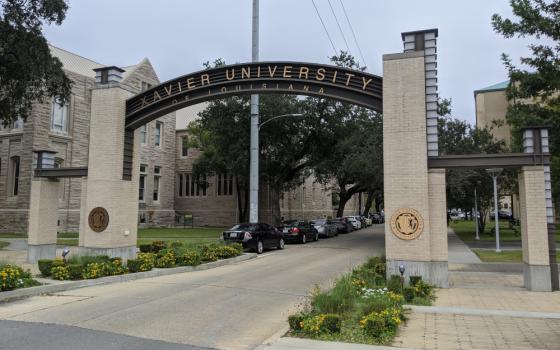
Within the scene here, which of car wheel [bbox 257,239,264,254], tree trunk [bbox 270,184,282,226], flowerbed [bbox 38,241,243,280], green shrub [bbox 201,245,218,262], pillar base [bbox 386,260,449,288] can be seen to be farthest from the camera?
tree trunk [bbox 270,184,282,226]

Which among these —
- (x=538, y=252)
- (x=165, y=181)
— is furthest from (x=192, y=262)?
(x=165, y=181)

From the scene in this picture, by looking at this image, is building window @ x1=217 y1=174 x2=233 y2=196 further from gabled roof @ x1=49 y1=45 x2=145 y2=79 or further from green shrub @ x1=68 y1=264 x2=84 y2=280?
green shrub @ x1=68 y1=264 x2=84 y2=280

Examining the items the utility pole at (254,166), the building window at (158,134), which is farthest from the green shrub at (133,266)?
the building window at (158,134)

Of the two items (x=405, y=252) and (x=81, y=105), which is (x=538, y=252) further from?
(x=81, y=105)

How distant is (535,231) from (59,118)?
115 ft

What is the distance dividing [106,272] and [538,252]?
1104cm

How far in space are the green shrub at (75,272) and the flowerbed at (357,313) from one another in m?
6.75

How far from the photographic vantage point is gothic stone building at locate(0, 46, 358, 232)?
35156mm

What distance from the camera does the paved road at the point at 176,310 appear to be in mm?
6957

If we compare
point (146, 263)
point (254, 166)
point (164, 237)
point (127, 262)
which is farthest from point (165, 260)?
point (164, 237)

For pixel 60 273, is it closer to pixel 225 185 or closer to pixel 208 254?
pixel 208 254

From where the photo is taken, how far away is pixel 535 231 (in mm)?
11570

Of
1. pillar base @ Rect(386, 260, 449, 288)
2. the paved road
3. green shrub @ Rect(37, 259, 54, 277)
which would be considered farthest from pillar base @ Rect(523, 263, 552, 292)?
green shrub @ Rect(37, 259, 54, 277)

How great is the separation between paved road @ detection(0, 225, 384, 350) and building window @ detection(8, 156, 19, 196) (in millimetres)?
28695
